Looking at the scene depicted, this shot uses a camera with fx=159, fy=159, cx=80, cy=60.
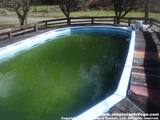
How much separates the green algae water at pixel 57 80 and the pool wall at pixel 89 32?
0.56 metres

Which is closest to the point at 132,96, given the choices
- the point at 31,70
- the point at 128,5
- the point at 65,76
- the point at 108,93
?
the point at 108,93

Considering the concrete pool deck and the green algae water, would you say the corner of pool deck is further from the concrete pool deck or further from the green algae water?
the green algae water

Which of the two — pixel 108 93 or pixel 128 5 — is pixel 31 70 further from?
pixel 128 5

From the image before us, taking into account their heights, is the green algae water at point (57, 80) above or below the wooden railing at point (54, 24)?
below

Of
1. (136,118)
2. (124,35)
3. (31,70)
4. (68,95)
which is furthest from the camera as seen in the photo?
(124,35)

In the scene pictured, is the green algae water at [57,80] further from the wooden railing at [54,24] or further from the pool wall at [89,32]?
the wooden railing at [54,24]

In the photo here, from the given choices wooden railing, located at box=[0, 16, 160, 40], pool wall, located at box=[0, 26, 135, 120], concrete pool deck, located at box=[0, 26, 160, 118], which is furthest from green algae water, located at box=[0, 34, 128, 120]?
wooden railing, located at box=[0, 16, 160, 40]

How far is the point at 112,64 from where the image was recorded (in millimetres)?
6312

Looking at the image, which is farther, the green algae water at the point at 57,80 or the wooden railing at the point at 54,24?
the wooden railing at the point at 54,24

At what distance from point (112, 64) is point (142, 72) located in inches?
79.2

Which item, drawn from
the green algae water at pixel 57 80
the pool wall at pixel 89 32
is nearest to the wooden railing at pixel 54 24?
the pool wall at pixel 89 32

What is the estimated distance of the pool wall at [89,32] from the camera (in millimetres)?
2963

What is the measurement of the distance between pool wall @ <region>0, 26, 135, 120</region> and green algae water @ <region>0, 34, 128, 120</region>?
56cm

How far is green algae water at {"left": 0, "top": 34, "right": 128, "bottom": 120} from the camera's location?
377 centimetres
